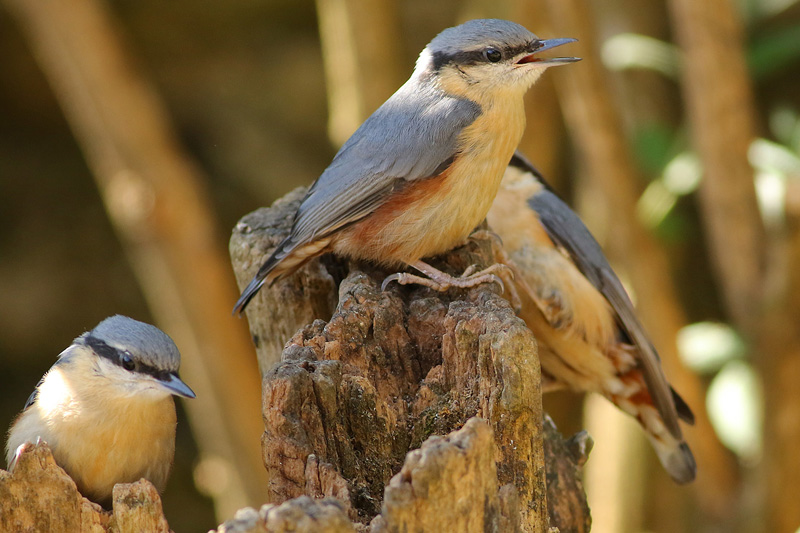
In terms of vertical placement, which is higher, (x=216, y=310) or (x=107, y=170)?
(x=107, y=170)

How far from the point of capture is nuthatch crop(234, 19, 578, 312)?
259 centimetres

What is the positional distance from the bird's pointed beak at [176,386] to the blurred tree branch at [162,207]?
7.40 feet

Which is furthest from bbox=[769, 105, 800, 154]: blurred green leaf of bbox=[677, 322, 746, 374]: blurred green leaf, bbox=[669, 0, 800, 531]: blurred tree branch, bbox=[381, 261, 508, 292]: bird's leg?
bbox=[381, 261, 508, 292]: bird's leg

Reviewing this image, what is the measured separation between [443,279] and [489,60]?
2.56 ft

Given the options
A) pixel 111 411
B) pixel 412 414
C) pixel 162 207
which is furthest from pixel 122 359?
pixel 162 207

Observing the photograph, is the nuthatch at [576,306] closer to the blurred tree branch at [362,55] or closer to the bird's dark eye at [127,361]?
the bird's dark eye at [127,361]

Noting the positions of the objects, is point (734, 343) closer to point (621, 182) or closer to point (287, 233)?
point (621, 182)

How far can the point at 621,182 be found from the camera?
158 inches

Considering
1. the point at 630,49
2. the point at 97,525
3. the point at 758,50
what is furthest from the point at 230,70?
the point at 97,525

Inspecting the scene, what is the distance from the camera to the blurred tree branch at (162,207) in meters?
4.43

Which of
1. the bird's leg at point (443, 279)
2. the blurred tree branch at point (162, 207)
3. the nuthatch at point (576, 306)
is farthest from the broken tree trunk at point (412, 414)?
the blurred tree branch at point (162, 207)

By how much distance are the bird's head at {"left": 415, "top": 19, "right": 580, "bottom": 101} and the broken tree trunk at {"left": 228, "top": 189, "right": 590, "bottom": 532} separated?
2.43ft

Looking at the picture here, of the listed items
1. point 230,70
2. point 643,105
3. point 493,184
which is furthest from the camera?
point 230,70

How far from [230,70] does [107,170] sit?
9.33 ft
